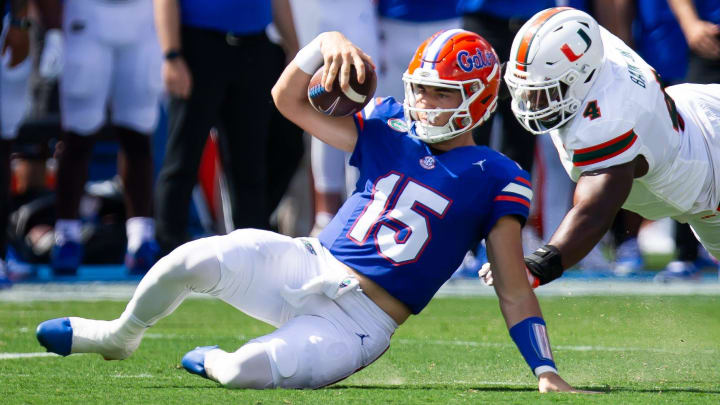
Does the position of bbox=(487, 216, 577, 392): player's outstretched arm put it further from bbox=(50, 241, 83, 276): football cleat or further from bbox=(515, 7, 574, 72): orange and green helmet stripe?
bbox=(50, 241, 83, 276): football cleat

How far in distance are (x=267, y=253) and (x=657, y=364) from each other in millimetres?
1559

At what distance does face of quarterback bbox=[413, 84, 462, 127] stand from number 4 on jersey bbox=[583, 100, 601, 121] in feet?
1.73

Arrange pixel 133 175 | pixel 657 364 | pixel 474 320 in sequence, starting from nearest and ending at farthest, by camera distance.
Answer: pixel 657 364, pixel 474 320, pixel 133 175

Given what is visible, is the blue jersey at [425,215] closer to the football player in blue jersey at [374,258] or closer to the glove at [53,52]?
the football player in blue jersey at [374,258]

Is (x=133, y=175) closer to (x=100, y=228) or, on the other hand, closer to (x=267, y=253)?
(x=100, y=228)

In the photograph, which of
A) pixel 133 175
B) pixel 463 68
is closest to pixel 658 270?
pixel 133 175

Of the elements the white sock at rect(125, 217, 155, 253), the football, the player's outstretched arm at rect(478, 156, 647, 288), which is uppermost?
the football

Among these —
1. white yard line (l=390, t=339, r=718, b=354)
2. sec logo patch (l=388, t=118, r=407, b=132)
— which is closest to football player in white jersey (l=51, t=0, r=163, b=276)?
white yard line (l=390, t=339, r=718, b=354)

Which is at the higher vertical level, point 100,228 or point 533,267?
point 533,267

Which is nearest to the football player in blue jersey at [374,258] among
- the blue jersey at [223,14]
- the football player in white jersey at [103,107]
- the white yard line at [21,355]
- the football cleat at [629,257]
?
the white yard line at [21,355]

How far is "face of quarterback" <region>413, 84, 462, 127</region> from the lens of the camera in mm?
3924

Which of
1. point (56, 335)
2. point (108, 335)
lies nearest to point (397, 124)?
point (108, 335)

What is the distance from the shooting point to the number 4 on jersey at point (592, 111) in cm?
420

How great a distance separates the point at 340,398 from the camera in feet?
11.5
